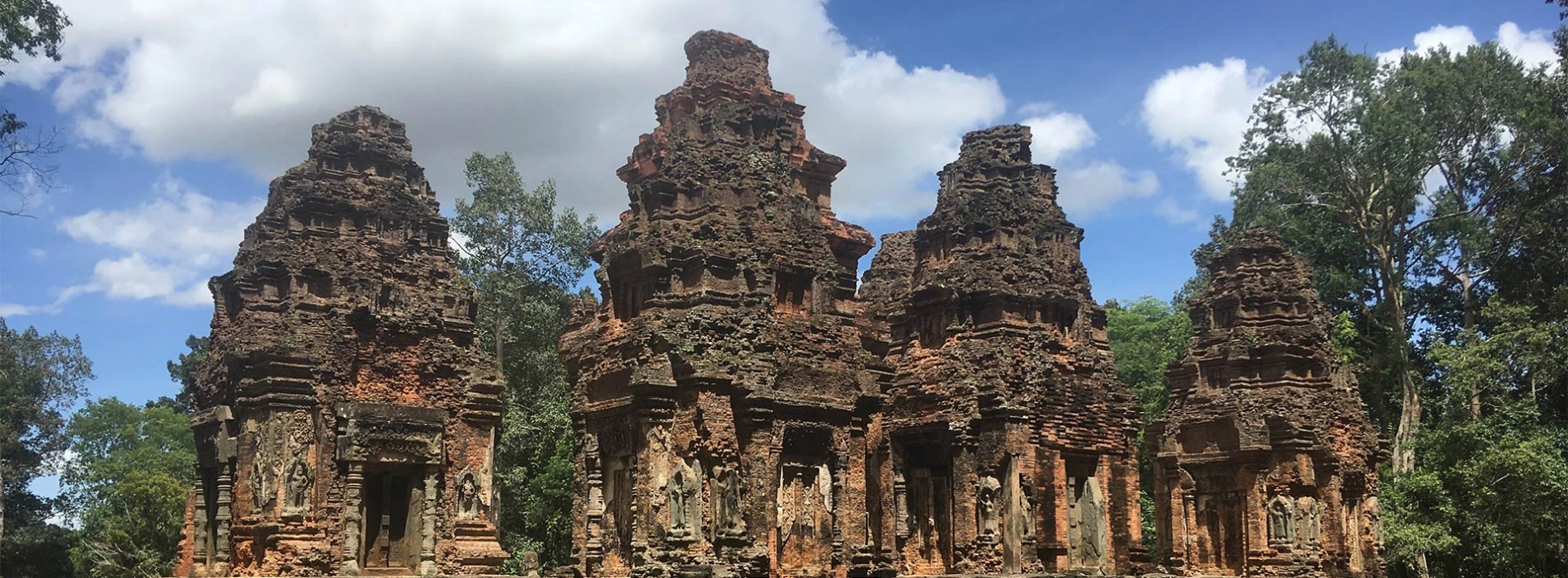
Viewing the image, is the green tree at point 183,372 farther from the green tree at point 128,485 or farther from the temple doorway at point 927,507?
the temple doorway at point 927,507

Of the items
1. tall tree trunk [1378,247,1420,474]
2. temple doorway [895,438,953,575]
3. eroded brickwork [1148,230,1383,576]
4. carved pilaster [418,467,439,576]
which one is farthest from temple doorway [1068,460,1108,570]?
tall tree trunk [1378,247,1420,474]

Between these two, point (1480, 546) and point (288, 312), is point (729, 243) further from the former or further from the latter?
point (1480, 546)

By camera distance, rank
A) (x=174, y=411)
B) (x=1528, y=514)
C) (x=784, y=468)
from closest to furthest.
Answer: (x=784, y=468), (x=1528, y=514), (x=174, y=411)

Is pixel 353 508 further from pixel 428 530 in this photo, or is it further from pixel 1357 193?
pixel 1357 193

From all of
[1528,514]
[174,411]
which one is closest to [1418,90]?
[1528,514]

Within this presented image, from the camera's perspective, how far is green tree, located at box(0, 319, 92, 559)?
131 ft

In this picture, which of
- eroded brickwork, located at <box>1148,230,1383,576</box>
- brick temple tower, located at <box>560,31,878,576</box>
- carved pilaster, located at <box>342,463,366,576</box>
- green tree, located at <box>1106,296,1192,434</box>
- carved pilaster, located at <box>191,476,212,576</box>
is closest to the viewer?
brick temple tower, located at <box>560,31,878,576</box>

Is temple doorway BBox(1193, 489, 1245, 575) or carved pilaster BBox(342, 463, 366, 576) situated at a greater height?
carved pilaster BBox(342, 463, 366, 576)

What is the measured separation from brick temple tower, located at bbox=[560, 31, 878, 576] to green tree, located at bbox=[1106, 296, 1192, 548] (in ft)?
47.6

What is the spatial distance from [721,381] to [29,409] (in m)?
35.5

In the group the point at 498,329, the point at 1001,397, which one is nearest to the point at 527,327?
the point at 498,329

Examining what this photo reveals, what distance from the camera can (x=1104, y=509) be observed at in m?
21.1

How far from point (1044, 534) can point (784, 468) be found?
605 centimetres

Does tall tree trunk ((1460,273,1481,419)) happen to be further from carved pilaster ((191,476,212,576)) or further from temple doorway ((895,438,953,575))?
carved pilaster ((191,476,212,576))
